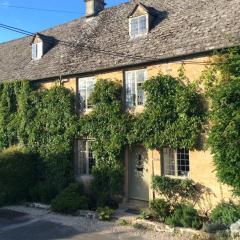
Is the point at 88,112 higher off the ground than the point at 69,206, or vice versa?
the point at 88,112

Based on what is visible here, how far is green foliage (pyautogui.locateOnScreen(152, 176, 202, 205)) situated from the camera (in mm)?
14273

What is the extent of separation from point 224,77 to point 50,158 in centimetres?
970

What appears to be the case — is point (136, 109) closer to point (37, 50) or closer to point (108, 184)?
point (108, 184)

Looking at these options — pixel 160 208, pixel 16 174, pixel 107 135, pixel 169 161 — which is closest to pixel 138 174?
pixel 169 161

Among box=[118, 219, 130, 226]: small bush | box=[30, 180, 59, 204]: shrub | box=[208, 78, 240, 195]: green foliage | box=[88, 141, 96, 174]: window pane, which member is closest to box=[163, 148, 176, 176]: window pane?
box=[208, 78, 240, 195]: green foliage

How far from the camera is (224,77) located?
13.5m

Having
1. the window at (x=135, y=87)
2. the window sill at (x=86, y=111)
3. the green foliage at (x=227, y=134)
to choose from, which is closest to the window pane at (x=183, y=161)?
the green foliage at (x=227, y=134)

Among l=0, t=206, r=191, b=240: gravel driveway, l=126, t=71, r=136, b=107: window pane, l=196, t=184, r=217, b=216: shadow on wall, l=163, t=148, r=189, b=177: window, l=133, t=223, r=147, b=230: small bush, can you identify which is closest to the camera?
l=0, t=206, r=191, b=240: gravel driveway

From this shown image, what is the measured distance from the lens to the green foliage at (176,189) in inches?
562

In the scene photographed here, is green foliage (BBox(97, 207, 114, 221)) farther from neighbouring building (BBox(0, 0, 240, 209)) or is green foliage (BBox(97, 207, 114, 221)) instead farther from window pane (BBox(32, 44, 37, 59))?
window pane (BBox(32, 44, 37, 59))

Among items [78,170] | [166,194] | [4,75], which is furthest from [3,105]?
[166,194]

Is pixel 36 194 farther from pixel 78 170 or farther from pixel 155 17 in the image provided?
pixel 155 17

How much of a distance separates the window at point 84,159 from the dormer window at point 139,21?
586 cm

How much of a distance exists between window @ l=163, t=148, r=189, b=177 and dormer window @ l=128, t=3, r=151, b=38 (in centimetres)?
604
